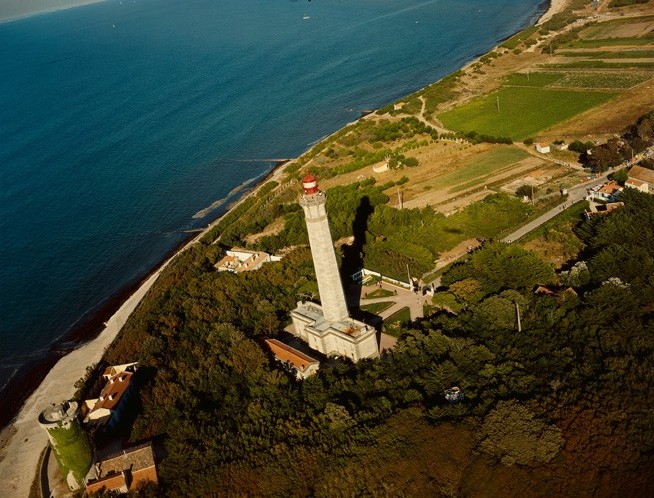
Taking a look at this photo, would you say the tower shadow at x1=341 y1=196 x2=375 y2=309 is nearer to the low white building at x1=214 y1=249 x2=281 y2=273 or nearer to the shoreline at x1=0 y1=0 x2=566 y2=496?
the low white building at x1=214 y1=249 x2=281 y2=273

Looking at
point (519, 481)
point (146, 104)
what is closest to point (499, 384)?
point (519, 481)

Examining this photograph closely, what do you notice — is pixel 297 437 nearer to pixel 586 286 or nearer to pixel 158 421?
pixel 158 421

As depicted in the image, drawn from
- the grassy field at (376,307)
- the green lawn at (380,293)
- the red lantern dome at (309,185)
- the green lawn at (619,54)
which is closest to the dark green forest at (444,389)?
the green lawn at (380,293)

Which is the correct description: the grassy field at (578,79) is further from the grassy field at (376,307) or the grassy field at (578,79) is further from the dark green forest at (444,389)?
the grassy field at (376,307)

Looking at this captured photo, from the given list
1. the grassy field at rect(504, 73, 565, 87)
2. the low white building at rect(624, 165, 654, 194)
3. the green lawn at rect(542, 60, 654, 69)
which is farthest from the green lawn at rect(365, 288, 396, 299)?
the green lawn at rect(542, 60, 654, 69)

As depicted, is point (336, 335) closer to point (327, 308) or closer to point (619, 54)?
point (327, 308)
